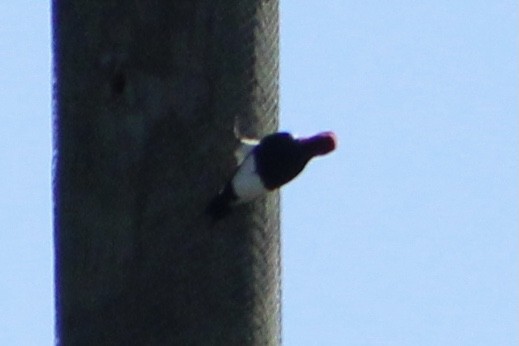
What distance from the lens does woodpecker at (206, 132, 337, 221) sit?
6.59 meters

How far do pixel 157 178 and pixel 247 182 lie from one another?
19 centimetres

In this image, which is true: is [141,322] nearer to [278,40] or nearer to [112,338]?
[112,338]

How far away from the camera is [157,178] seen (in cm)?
657

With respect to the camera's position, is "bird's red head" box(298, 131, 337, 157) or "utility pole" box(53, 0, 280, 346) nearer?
"utility pole" box(53, 0, 280, 346)

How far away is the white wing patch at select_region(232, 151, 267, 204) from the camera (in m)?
6.61

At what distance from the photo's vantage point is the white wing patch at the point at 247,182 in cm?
661

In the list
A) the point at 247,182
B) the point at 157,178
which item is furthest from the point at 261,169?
the point at 157,178

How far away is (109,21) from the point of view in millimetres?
6676

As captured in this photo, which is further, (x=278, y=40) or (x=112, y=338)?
(x=278, y=40)

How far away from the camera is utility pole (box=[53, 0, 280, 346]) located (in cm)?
651

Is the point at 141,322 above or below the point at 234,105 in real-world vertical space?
below

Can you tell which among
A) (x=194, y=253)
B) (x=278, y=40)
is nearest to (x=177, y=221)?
(x=194, y=253)

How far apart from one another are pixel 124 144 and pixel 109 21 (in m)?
0.28

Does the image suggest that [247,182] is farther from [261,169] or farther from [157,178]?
[157,178]
